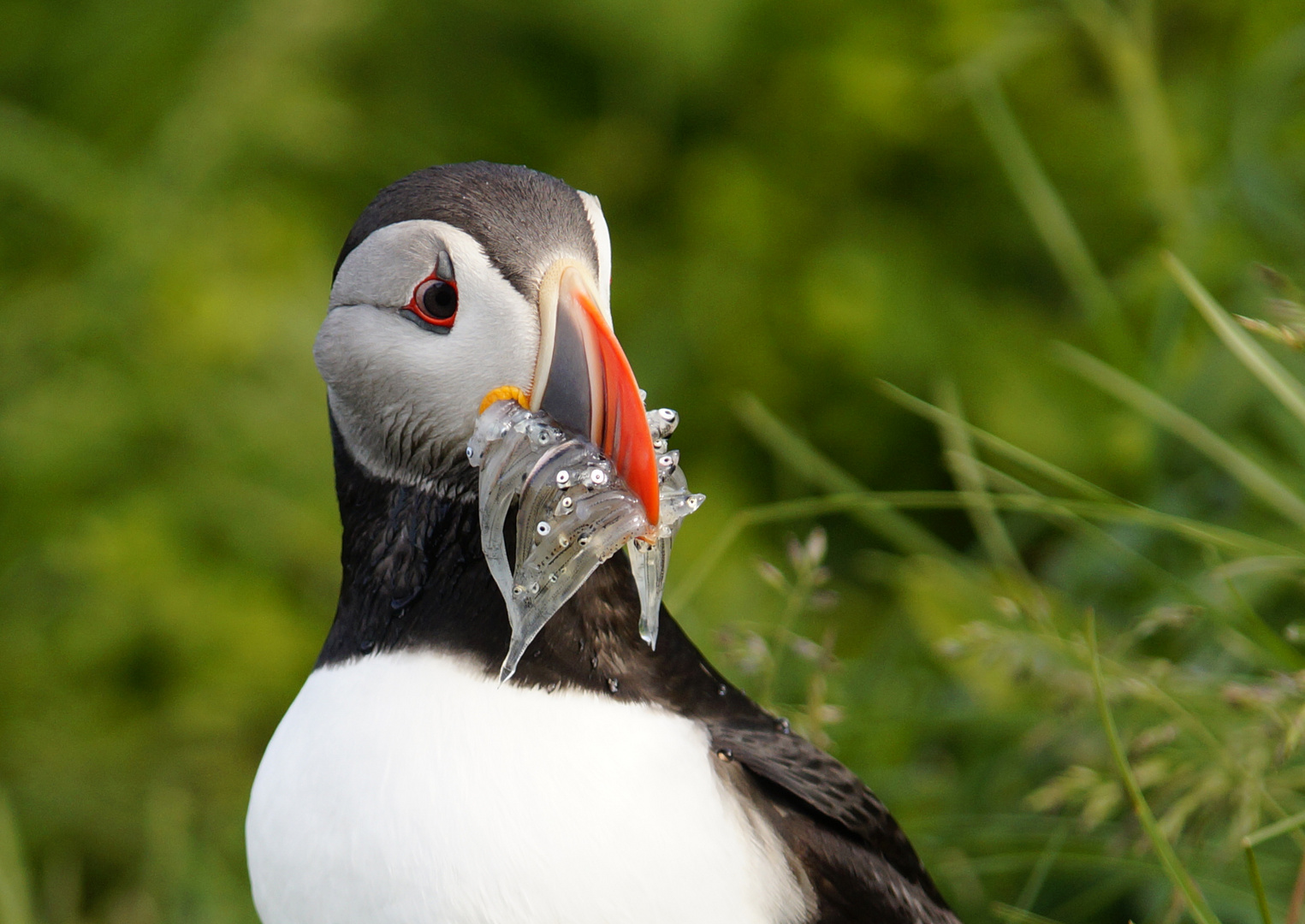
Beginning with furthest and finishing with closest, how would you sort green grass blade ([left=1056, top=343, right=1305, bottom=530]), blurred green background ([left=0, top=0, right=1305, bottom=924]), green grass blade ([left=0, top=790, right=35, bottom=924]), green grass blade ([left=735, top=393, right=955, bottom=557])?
blurred green background ([left=0, top=0, right=1305, bottom=924]) → green grass blade ([left=0, top=790, right=35, bottom=924]) → green grass blade ([left=735, top=393, right=955, bottom=557]) → green grass blade ([left=1056, top=343, right=1305, bottom=530])

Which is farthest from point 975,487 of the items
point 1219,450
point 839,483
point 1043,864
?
point 1043,864

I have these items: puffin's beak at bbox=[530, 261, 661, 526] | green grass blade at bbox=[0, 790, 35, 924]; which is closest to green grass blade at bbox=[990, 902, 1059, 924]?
puffin's beak at bbox=[530, 261, 661, 526]

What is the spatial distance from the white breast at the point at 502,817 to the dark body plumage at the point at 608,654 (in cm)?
3

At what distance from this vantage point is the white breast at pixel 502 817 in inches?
46.8

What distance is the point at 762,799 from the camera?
1.32 metres

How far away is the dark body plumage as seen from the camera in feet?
4.25

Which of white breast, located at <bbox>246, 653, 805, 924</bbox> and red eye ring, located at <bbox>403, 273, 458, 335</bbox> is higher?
red eye ring, located at <bbox>403, 273, 458, 335</bbox>

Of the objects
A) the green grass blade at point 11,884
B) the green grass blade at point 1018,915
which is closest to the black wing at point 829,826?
the green grass blade at point 1018,915

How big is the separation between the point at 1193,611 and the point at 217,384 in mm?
2296

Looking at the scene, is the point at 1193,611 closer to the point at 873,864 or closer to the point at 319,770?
the point at 873,864

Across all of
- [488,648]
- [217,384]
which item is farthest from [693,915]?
[217,384]

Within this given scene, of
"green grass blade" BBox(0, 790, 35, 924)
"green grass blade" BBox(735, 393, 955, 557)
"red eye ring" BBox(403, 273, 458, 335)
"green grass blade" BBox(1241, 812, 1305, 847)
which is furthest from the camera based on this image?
"green grass blade" BBox(0, 790, 35, 924)

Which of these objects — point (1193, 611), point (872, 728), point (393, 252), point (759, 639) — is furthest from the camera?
point (872, 728)

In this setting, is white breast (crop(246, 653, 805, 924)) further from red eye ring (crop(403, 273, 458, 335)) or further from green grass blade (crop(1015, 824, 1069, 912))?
green grass blade (crop(1015, 824, 1069, 912))
